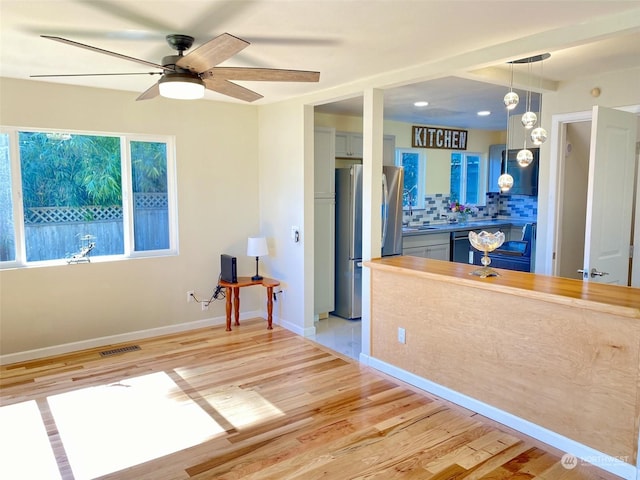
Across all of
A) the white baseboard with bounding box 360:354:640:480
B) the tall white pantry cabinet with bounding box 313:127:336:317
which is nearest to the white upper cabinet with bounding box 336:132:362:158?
the tall white pantry cabinet with bounding box 313:127:336:317

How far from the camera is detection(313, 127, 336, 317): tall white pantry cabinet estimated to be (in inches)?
201

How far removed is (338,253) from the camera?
17.8 ft

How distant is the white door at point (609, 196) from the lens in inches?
121

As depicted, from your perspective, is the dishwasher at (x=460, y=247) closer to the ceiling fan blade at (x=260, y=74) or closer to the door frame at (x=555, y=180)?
the door frame at (x=555, y=180)

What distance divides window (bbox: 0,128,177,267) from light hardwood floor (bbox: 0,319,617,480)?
1.04 meters

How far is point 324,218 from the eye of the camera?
17.1 ft

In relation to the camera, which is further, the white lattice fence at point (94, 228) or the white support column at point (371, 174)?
the white lattice fence at point (94, 228)

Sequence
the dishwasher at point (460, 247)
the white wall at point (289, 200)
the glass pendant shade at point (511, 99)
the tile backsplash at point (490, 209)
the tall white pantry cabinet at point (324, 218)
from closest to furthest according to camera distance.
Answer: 1. the glass pendant shade at point (511, 99)
2. the white wall at point (289, 200)
3. the tall white pantry cabinet at point (324, 218)
4. the dishwasher at point (460, 247)
5. the tile backsplash at point (490, 209)

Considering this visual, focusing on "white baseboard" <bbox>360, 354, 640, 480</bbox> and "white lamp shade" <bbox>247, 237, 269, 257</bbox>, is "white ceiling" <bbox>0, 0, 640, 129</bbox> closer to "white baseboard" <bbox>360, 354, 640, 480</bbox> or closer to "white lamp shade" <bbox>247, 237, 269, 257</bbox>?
"white lamp shade" <bbox>247, 237, 269, 257</bbox>

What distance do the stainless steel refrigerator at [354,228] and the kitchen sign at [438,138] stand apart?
1.52 metres

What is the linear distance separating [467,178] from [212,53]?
6.02 meters

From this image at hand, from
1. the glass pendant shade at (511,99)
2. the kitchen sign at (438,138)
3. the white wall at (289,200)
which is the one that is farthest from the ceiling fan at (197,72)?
the kitchen sign at (438,138)

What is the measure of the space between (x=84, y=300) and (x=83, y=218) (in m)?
0.77

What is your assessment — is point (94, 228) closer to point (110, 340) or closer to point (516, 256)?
point (110, 340)
